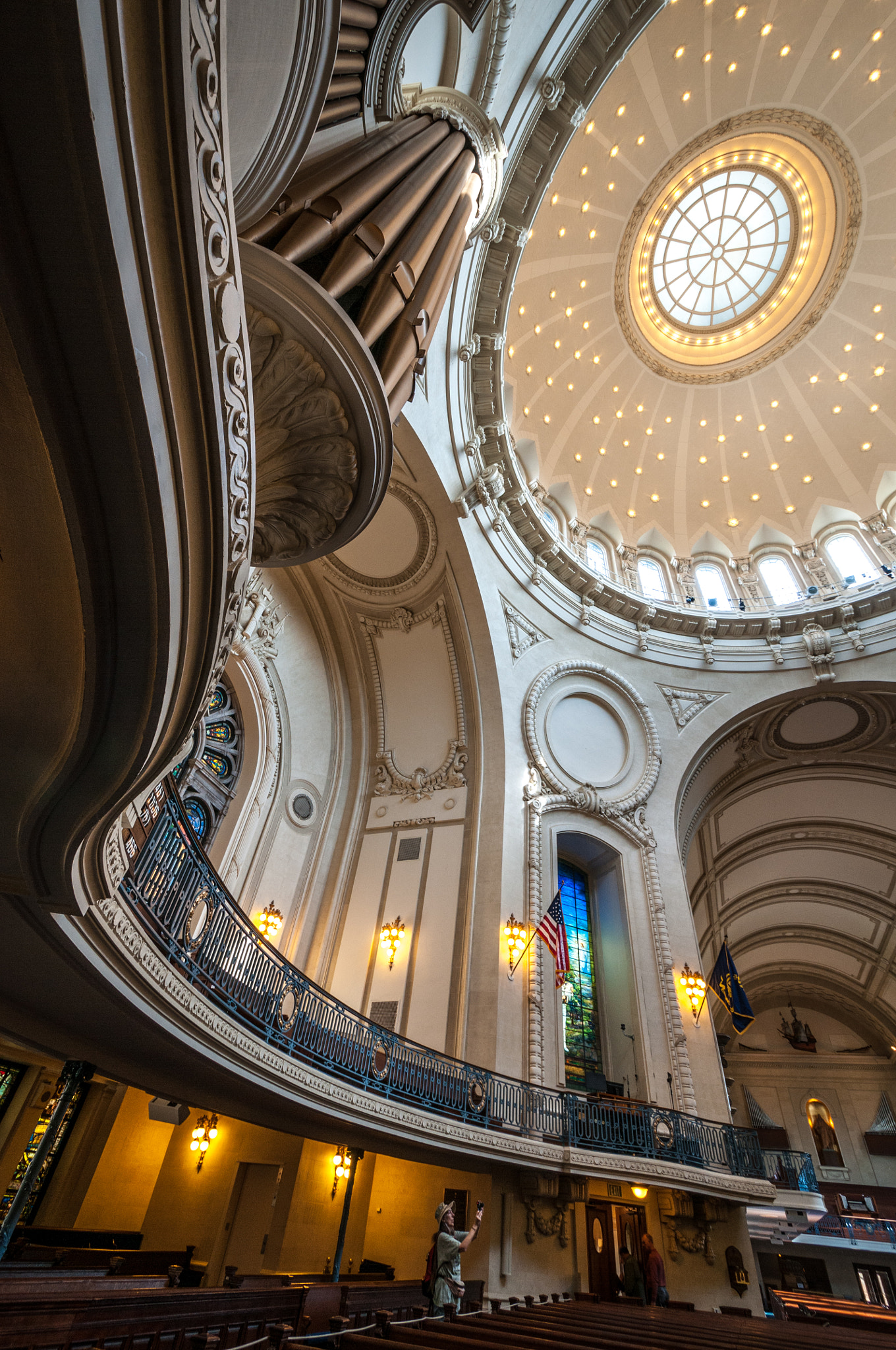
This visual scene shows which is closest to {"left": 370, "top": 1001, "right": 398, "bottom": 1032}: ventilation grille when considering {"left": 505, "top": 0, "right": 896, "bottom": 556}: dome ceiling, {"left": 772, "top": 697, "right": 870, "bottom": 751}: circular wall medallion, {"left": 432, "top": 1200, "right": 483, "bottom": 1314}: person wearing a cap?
{"left": 432, "top": 1200, "right": 483, "bottom": 1314}: person wearing a cap

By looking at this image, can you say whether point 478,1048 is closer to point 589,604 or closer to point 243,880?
point 243,880

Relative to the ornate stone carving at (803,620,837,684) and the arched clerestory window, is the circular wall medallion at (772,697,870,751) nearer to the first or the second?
the ornate stone carving at (803,620,837,684)

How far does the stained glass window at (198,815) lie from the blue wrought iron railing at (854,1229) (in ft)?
70.2

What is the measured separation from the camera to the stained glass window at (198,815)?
11805 mm

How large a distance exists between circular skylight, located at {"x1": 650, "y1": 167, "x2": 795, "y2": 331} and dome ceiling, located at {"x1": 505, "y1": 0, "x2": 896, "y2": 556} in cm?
7

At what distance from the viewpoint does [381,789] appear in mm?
15266

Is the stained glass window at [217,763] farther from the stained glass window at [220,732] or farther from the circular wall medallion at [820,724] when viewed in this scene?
the circular wall medallion at [820,724]

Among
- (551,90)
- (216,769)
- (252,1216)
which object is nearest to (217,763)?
(216,769)

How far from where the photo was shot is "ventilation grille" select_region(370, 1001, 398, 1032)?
38.6 ft

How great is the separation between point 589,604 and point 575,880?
24.7ft

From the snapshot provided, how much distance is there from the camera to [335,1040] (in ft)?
26.8

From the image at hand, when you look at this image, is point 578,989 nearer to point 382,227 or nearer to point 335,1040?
point 335,1040

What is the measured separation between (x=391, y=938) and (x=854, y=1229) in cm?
1982

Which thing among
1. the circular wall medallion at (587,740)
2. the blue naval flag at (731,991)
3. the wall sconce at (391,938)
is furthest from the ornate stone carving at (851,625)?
the wall sconce at (391,938)
